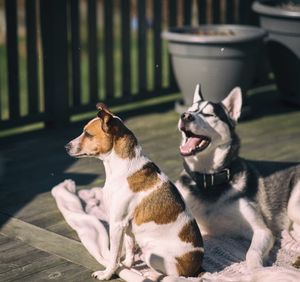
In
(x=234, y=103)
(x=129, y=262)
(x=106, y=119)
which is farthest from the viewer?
(x=234, y=103)

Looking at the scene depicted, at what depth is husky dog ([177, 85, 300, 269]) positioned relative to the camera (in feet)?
16.2

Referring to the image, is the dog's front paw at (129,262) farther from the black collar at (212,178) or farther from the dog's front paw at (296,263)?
the dog's front paw at (296,263)

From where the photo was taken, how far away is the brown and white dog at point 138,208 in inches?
171

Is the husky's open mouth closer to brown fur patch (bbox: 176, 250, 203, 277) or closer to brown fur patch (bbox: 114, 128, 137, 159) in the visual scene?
brown fur patch (bbox: 114, 128, 137, 159)

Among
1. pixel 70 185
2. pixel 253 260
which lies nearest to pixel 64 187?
pixel 70 185

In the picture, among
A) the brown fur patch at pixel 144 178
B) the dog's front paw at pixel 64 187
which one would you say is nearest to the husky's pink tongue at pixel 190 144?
the brown fur patch at pixel 144 178

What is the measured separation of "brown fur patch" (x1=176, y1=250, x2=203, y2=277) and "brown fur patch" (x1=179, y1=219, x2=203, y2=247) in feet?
0.18

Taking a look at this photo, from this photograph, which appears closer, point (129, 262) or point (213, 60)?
point (129, 262)

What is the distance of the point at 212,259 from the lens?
4797mm

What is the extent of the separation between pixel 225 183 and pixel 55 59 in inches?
127

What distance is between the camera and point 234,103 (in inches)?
201

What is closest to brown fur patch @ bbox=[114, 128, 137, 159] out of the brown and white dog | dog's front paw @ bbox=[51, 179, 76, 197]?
the brown and white dog

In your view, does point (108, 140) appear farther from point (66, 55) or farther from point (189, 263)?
point (66, 55)

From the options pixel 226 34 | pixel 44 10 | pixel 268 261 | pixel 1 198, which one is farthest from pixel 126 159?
pixel 226 34
